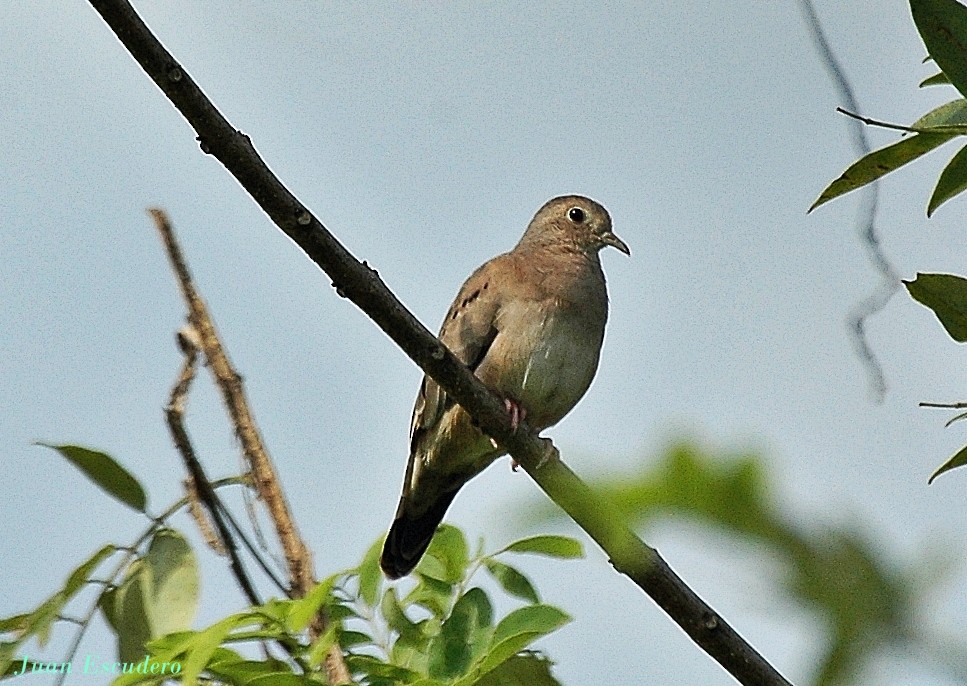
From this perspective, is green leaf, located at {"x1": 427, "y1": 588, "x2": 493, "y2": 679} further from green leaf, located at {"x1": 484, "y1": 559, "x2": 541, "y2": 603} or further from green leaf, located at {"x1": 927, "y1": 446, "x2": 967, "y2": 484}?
green leaf, located at {"x1": 927, "y1": 446, "x2": 967, "y2": 484}

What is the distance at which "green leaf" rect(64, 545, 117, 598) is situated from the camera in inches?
114

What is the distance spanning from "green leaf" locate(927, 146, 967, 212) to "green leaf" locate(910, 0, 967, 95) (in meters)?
0.54

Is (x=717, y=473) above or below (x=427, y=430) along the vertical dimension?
below

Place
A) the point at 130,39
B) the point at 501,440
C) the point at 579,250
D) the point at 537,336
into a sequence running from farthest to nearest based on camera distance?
the point at 579,250, the point at 537,336, the point at 501,440, the point at 130,39

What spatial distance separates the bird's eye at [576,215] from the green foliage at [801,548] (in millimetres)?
6724

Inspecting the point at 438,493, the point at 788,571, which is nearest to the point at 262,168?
the point at 788,571

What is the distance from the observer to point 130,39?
2268mm

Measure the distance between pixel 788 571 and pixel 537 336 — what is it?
17.6 feet

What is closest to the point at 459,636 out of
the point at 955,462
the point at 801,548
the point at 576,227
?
the point at 955,462

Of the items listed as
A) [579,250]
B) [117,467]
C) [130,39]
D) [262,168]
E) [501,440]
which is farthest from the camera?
[579,250]

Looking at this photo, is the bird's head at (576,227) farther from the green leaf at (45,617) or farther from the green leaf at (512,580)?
the green leaf at (45,617)

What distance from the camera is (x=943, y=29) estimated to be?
5.00ft

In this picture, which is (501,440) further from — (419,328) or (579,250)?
(579,250)

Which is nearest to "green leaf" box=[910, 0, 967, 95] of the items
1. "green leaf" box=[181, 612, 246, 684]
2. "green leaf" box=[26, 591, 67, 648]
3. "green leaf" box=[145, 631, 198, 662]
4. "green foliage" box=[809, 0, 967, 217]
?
"green foliage" box=[809, 0, 967, 217]
